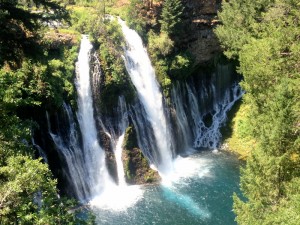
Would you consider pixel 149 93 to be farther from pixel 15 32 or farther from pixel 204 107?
pixel 15 32

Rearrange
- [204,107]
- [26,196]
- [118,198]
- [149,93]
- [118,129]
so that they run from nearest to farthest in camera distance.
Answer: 1. [26,196]
2. [118,198]
3. [118,129]
4. [149,93]
5. [204,107]

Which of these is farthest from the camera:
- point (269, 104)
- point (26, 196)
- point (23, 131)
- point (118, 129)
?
point (118, 129)

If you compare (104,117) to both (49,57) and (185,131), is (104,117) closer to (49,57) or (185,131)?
(49,57)

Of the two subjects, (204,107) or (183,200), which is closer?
(183,200)

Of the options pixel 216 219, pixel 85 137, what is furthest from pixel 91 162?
pixel 216 219

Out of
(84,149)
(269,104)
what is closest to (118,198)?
(84,149)

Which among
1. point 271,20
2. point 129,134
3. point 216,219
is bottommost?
point 216,219
